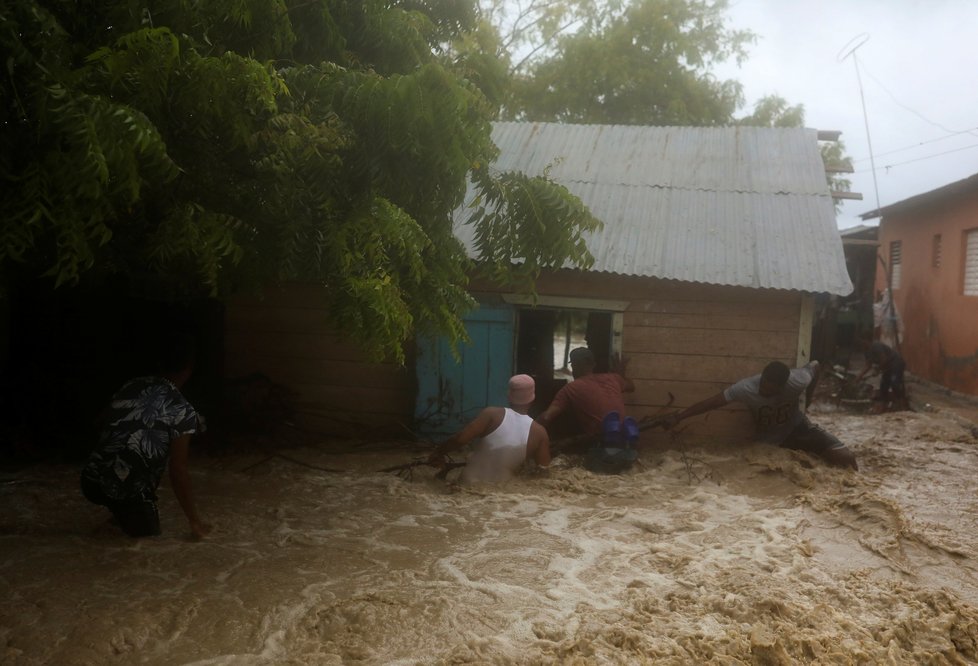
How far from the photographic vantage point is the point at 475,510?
6727 mm

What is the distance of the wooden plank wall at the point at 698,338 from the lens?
8289 mm

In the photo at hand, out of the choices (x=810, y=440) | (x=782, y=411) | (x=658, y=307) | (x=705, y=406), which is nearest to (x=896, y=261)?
(x=810, y=440)

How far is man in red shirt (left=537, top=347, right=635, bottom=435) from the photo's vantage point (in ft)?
25.1

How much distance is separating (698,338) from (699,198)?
2040 mm

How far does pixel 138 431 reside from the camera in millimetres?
4930

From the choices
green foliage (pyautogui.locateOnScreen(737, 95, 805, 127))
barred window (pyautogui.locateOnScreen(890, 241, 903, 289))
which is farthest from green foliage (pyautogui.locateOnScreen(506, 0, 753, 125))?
barred window (pyautogui.locateOnScreen(890, 241, 903, 289))

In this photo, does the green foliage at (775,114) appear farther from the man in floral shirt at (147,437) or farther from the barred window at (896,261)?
the man in floral shirt at (147,437)

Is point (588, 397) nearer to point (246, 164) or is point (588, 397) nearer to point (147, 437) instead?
point (147, 437)

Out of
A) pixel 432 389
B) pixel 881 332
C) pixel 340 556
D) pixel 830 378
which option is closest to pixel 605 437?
pixel 432 389

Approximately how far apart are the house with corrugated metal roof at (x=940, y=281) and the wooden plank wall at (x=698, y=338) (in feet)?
22.7

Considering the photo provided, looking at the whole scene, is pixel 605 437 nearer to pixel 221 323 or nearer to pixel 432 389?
pixel 432 389

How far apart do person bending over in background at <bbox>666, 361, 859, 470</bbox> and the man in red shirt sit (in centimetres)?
75

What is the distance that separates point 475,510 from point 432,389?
2.25 m

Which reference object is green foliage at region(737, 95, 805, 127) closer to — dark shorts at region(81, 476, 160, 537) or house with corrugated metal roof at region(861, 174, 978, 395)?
house with corrugated metal roof at region(861, 174, 978, 395)
